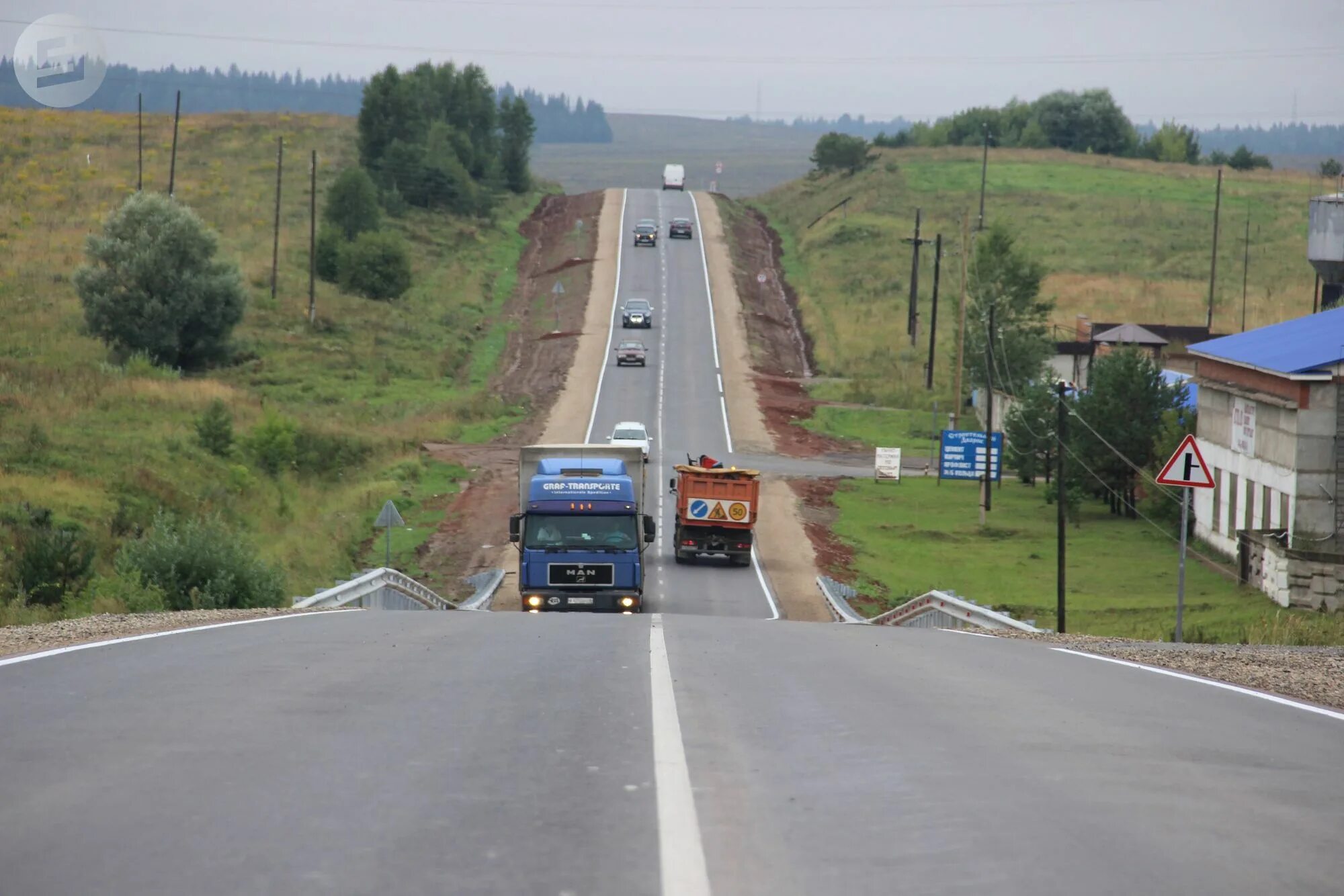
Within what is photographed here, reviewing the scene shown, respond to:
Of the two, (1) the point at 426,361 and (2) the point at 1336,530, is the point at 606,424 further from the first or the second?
(2) the point at 1336,530

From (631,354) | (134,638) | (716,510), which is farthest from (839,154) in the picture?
(134,638)

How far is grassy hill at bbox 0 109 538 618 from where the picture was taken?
38.1 m

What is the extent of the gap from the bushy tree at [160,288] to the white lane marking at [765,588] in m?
34.2

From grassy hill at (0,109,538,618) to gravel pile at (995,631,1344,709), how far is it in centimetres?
2061

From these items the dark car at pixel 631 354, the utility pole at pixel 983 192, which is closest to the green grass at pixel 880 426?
the dark car at pixel 631 354

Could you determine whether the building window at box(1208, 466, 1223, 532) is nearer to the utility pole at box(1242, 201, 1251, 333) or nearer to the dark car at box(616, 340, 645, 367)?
the dark car at box(616, 340, 645, 367)

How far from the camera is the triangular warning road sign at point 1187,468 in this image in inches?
919

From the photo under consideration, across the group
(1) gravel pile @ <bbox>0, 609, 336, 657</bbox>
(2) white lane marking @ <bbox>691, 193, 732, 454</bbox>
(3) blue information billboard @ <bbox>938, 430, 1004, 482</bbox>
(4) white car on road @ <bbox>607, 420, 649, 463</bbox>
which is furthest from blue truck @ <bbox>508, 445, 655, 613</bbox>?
(2) white lane marking @ <bbox>691, 193, 732, 454</bbox>

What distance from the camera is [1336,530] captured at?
36.4 m

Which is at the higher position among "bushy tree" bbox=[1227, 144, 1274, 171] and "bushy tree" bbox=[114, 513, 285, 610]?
"bushy tree" bbox=[1227, 144, 1274, 171]

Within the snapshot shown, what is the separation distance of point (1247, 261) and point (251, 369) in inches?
2614

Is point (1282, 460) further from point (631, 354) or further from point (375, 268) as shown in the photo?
point (375, 268)

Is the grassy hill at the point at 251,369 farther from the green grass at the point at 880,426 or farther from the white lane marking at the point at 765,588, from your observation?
the green grass at the point at 880,426

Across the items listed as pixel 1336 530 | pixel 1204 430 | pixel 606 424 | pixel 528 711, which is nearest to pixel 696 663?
pixel 528 711
